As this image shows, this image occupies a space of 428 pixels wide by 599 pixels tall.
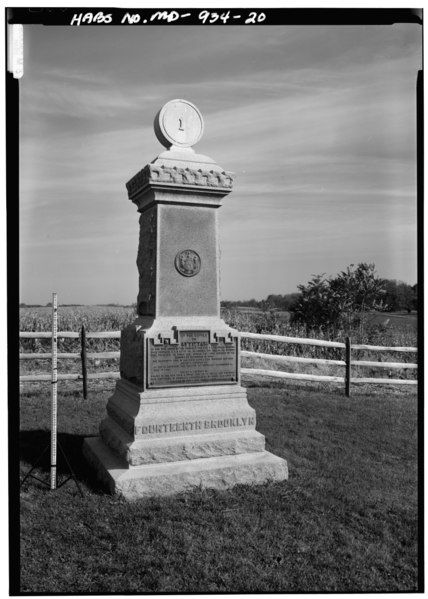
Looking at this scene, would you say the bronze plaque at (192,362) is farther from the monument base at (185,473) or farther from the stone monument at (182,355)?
the monument base at (185,473)

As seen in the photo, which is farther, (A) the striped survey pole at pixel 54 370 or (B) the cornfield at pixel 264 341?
(B) the cornfield at pixel 264 341

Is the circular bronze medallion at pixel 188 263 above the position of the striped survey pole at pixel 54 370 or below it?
above

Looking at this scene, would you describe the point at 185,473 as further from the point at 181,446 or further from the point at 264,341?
the point at 264,341

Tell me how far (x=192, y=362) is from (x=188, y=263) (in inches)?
45.9

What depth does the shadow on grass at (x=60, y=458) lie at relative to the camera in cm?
553

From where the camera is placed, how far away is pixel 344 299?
1630 cm

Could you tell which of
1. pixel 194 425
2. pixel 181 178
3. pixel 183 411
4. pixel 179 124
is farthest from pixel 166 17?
pixel 194 425

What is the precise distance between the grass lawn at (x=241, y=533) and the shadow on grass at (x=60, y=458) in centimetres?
3

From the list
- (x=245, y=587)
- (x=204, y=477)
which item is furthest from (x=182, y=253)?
(x=245, y=587)

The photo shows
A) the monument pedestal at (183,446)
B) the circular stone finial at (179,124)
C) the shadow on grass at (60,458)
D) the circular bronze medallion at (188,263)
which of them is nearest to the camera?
the monument pedestal at (183,446)

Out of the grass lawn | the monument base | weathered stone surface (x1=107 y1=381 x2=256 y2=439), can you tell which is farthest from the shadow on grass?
weathered stone surface (x1=107 y1=381 x2=256 y2=439)

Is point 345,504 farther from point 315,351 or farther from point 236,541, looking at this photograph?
point 315,351

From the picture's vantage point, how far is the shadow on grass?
218 inches

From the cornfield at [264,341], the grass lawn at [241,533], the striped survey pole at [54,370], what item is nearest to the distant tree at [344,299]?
the cornfield at [264,341]
